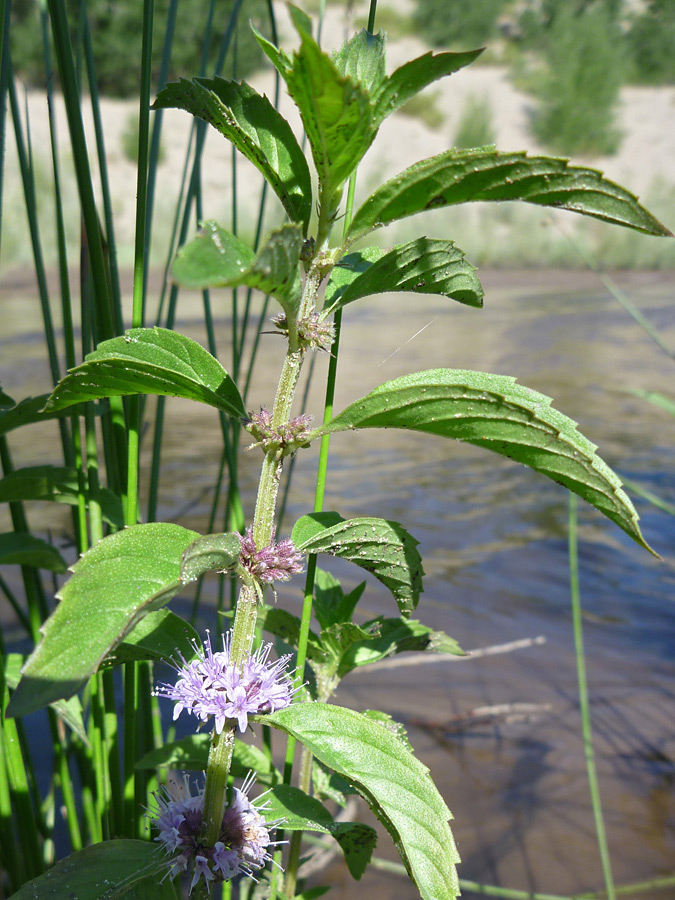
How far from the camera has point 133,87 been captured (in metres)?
12.8

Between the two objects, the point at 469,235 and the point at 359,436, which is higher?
the point at 469,235

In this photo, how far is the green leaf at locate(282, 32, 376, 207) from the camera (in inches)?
10.3

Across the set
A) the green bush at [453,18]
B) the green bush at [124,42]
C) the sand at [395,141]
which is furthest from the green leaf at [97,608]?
the green bush at [453,18]

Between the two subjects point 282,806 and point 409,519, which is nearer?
point 282,806

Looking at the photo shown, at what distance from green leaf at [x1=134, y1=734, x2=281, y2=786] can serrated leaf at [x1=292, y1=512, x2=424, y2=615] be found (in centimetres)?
16

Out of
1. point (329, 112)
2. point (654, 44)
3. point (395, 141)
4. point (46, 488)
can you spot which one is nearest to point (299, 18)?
point (329, 112)

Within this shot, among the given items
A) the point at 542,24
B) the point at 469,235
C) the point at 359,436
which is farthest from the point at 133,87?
the point at 359,436

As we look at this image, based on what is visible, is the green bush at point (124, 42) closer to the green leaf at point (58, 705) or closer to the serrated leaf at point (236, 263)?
the green leaf at point (58, 705)

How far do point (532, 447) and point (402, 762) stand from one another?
0.16m

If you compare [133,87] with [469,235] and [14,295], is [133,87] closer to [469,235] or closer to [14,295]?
[469,235]

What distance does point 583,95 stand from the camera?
13.6 m

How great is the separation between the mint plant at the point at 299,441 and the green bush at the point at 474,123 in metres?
12.9

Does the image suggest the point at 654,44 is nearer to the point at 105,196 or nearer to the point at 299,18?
the point at 105,196

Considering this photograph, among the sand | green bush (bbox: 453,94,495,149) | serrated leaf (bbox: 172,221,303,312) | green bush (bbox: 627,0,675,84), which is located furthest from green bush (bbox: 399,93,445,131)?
serrated leaf (bbox: 172,221,303,312)
